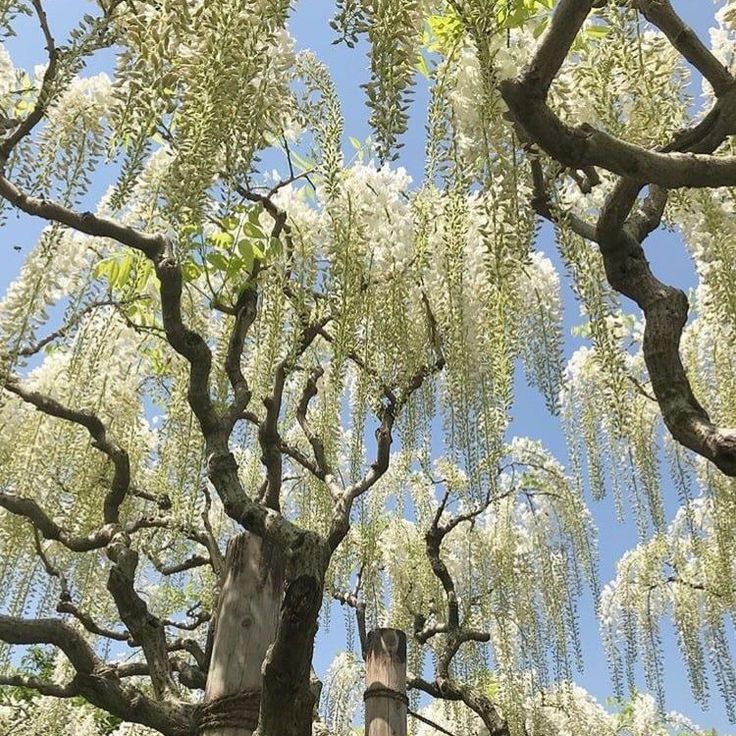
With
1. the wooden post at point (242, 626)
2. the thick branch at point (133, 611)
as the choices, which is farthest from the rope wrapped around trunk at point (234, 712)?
the thick branch at point (133, 611)

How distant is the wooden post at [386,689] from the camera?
3305 mm

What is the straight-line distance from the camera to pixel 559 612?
581 centimetres

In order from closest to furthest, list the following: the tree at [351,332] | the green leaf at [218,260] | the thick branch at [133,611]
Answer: the tree at [351,332], the green leaf at [218,260], the thick branch at [133,611]

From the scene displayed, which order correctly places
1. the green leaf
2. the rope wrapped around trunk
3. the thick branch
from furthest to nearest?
the thick branch → the green leaf → the rope wrapped around trunk

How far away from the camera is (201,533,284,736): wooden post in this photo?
2.48 metres

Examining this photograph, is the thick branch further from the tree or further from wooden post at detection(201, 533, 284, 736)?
wooden post at detection(201, 533, 284, 736)

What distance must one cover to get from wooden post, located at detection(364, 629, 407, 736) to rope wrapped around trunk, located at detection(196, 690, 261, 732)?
959 millimetres

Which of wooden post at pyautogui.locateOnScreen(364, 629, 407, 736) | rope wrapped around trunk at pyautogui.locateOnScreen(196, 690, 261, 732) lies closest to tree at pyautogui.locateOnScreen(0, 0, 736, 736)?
rope wrapped around trunk at pyautogui.locateOnScreen(196, 690, 261, 732)

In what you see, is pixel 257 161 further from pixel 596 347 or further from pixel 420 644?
pixel 420 644

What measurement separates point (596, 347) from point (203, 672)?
3.02 meters

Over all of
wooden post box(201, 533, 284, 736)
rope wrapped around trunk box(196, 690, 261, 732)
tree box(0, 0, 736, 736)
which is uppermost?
tree box(0, 0, 736, 736)

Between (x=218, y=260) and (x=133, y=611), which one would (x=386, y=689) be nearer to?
(x=133, y=611)

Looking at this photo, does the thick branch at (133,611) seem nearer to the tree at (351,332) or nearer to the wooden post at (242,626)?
the tree at (351,332)

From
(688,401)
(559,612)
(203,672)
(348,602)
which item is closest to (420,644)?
(348,602)
